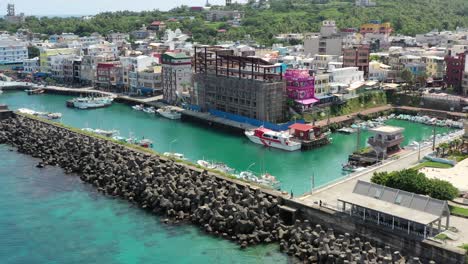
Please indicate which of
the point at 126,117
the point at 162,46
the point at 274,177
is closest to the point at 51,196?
the point at 274,177

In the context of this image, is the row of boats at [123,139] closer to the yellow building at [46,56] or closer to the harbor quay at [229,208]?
the harbor quay at [229,208]

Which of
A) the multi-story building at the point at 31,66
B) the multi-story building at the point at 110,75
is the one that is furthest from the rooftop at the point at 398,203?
the multi-story building at the point at 31,66

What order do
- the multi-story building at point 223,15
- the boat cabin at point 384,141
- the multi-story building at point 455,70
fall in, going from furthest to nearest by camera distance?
the multi-story building at point 223,15 → the multi-story building at point 455,70 → the boat cabin at point 384,141

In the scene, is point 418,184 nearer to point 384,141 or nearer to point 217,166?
point 384,141

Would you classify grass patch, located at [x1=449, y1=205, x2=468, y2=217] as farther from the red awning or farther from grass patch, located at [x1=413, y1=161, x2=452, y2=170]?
the red awning

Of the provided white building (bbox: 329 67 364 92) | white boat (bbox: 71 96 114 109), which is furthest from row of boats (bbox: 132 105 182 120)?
white building (bbox: 329 67 364 92)

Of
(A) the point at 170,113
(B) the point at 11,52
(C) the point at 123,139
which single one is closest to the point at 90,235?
(C) the point at 123,139
